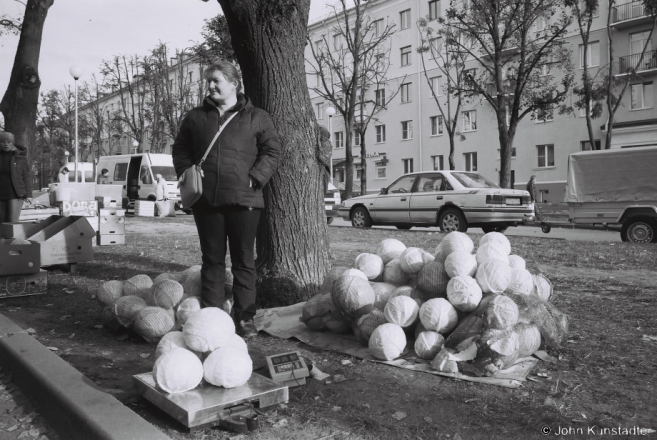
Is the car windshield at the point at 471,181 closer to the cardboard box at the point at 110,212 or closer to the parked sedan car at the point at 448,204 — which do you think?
the parked sedan car at the point at 448,204

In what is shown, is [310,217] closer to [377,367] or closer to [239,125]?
[239,125]

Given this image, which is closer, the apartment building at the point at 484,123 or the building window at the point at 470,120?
the apartment building at the point at 484,123

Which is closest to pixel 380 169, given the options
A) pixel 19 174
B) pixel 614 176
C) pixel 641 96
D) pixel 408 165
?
pixel 408 165


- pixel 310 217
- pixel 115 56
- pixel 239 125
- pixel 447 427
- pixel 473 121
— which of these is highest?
pixel 115 56

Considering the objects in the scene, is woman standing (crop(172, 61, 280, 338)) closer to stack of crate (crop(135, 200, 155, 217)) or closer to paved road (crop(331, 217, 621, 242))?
paved road (crop(331, 217, 621, 242))

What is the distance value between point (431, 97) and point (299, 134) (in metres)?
41.4

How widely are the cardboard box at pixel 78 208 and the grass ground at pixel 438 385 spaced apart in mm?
5029

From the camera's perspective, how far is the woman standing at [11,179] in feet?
27.9

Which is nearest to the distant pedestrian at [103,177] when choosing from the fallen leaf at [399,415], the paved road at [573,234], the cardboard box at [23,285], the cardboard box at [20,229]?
the paved road at [573,234]

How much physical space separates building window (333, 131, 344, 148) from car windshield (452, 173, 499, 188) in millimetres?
36784

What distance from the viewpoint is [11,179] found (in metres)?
8.49

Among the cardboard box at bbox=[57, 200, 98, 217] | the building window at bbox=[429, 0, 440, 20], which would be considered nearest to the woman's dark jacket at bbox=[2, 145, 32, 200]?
the cardboard box at bbox=[57, 200, 98, 217]

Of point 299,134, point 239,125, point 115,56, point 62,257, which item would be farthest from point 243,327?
point 115,56

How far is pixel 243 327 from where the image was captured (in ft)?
14.3
